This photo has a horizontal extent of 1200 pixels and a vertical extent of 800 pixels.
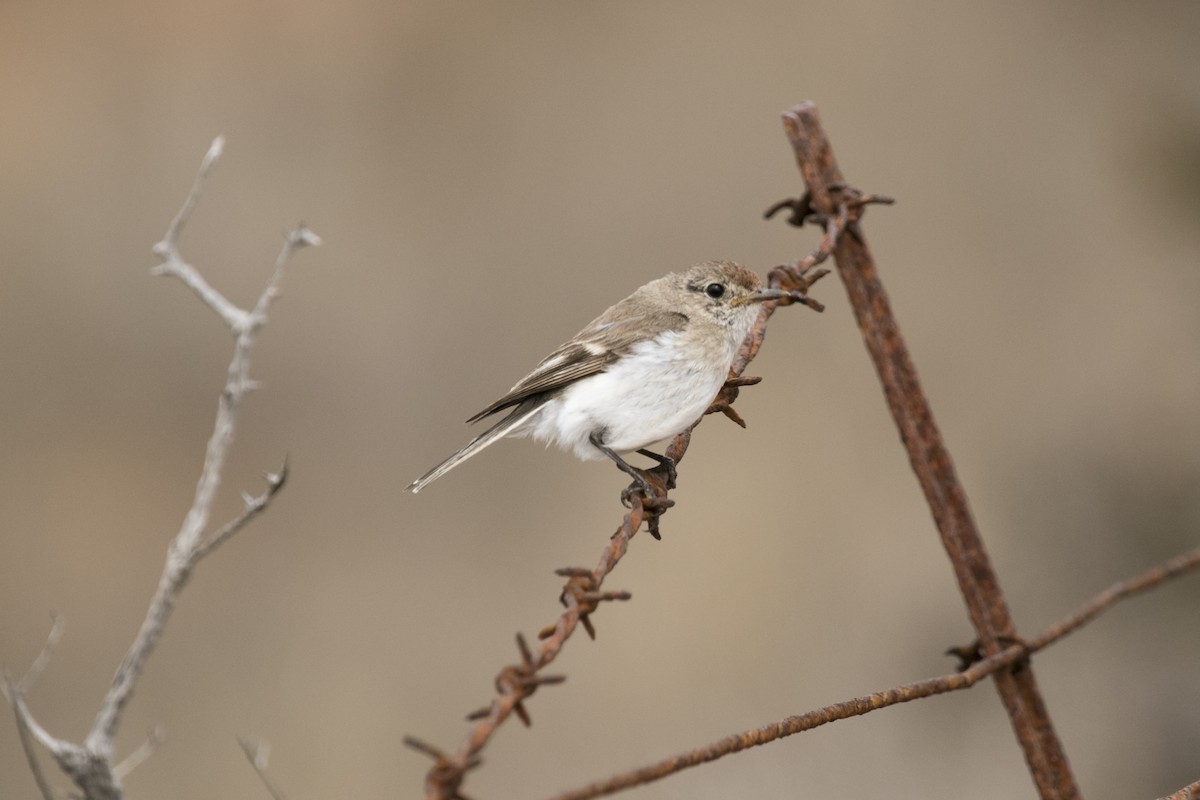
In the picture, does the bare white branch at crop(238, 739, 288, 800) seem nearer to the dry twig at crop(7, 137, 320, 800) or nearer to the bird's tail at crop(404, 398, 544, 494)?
the dry twig at crop(7, 137, 320, 800)

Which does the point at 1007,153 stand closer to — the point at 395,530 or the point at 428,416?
the point at 428,416

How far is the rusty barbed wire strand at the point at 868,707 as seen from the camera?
133 centimetres

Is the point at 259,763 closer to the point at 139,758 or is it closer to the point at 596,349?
the point at 139,758

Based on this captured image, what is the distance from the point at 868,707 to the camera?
1.70 m

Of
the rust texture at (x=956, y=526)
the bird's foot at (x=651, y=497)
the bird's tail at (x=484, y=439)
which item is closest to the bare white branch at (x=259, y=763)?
the bird's tail at (x=484, y=439)

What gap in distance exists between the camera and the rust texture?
194 centimetres

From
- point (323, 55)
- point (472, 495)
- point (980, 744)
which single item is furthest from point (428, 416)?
point (980, 744)

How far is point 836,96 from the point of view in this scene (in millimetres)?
6824

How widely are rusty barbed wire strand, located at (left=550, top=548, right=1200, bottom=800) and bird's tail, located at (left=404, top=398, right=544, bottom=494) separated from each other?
1.39 meters

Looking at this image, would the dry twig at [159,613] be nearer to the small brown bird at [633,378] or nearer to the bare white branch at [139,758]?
the bare white branch at [139,758]

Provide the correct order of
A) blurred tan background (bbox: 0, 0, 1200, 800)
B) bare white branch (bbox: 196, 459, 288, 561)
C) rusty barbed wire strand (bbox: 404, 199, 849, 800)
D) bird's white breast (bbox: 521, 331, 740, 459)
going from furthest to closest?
blurred tan background (bbox: 0, 0, 1200, 800), bird's white breast (bbox: 521, 331, 740, 459), bare white branch (bbox: 196, 459, 288, 561), rusty barbed wire strand (bbox: 404, 199, 849, 800)

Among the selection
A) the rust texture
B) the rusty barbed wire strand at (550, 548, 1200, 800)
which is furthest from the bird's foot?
the rusty barbed wire strand at (550, 548, 1200, 800)

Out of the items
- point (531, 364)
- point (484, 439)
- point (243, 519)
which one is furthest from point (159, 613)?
point (531, 364)

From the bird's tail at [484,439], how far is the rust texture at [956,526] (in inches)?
47.6
